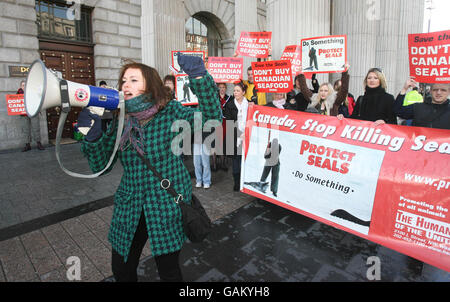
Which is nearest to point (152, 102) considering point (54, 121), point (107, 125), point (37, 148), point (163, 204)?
point (107, 125)

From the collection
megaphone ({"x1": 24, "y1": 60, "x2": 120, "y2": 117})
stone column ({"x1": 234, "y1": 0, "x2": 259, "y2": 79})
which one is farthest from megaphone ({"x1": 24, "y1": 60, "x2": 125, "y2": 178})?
stone column ({"x1": 234, "y1": 0, "x2": 259, "y2": 79})

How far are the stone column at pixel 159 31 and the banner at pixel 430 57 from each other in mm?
8230

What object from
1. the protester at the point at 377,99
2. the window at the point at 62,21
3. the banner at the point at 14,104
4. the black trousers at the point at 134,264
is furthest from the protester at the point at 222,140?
the window at the point at 62,21

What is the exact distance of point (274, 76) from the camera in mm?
5004

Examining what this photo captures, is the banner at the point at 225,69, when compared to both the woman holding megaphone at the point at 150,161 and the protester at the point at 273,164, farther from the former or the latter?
the woman holding megaphone at the point at 150,161

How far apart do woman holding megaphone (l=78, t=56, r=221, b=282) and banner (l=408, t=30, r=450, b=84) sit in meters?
2.88

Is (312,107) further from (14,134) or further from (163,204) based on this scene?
(14,134)

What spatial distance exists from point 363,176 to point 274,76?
2.62 metres

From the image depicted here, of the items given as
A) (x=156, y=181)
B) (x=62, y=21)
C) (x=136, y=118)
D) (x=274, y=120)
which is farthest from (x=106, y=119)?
(x=62, y=21)

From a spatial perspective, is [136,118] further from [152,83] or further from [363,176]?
[363,176]

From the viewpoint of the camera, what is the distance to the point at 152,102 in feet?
5.57

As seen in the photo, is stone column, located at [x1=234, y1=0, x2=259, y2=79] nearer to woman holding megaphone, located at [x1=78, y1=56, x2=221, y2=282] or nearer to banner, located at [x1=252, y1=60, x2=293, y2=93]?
banner, located at [x1=252, y1=60, x2=293, y2=93]

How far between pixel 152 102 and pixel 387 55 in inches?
469

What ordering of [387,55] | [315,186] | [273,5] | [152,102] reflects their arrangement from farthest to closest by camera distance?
1. [387,55]
2. [273,5]
3. [315,186]
4. [152,102]
